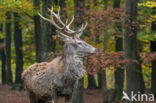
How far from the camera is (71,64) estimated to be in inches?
433

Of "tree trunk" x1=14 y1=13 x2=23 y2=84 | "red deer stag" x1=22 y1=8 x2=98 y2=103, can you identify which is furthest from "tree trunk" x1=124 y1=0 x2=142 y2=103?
"tree trunk" x1=14 y1=13 x2=23 y2=84

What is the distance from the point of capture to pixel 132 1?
43.1ft

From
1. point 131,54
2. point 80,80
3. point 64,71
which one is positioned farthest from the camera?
point 80,80

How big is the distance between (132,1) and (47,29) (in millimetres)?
5519

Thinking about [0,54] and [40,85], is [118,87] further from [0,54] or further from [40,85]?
[0,54]

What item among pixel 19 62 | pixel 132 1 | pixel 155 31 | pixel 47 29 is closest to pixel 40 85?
pixel 132 1

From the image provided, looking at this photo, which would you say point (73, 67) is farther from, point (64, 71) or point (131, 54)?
point (131, 54)

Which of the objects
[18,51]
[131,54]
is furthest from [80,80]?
[18,51]

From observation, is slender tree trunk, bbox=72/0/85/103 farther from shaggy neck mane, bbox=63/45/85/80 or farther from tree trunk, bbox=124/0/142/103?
shaggy neck mane, bbox=63/45/85/80

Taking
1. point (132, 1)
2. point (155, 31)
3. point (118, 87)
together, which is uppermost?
point (132, 1)

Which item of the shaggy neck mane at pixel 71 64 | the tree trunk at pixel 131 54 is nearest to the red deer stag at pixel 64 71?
the shaggy neck mane at pixel 71 64

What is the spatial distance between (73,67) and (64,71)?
0.35m

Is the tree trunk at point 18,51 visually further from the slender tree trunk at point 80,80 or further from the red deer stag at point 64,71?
the red deer stag at point 64,71

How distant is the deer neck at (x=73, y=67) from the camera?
432 inches
